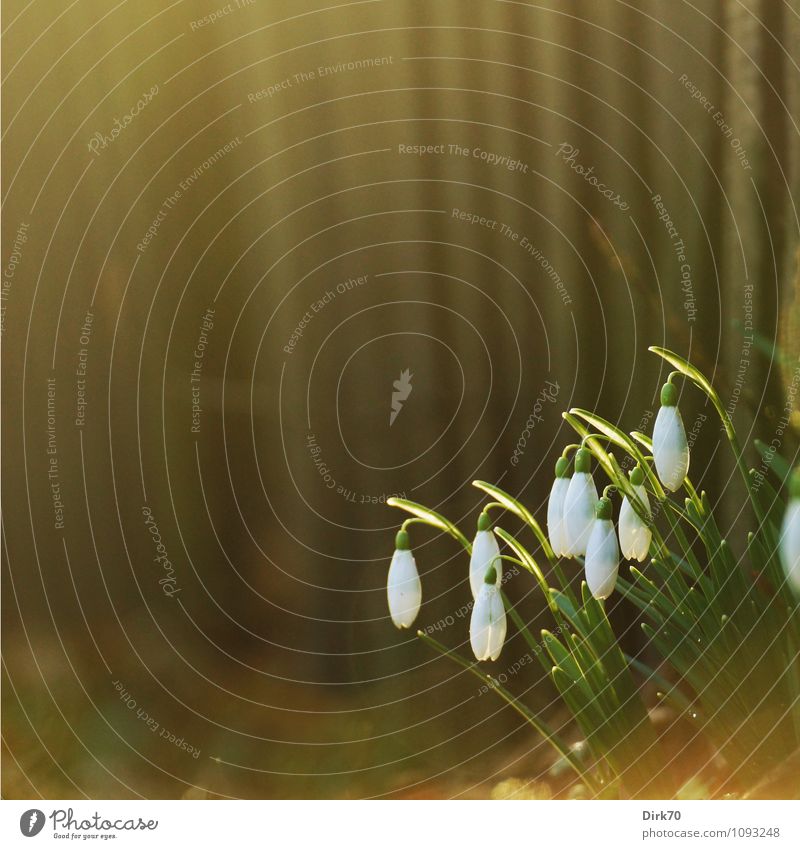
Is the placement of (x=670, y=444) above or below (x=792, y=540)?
above

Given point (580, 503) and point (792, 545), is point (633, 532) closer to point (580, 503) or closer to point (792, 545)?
point (580, 503)

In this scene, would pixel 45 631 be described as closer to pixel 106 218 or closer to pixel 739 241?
pixel 106 218

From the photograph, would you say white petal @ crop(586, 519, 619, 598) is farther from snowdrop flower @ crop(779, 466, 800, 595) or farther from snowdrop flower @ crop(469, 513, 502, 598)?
snowdrop flower @ crop(779, 466, 800, 595)

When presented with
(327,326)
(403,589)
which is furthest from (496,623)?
(327,326)

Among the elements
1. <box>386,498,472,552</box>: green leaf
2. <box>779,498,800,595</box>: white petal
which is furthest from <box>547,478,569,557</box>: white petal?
<box>779,498,800,595</box>: white petal

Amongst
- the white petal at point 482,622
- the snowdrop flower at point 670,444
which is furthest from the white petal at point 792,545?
the white petal at point 482,622

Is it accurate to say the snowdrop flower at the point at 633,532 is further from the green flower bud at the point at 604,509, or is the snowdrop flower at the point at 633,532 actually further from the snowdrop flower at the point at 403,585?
the snowdrop flower at the point at 403,585
